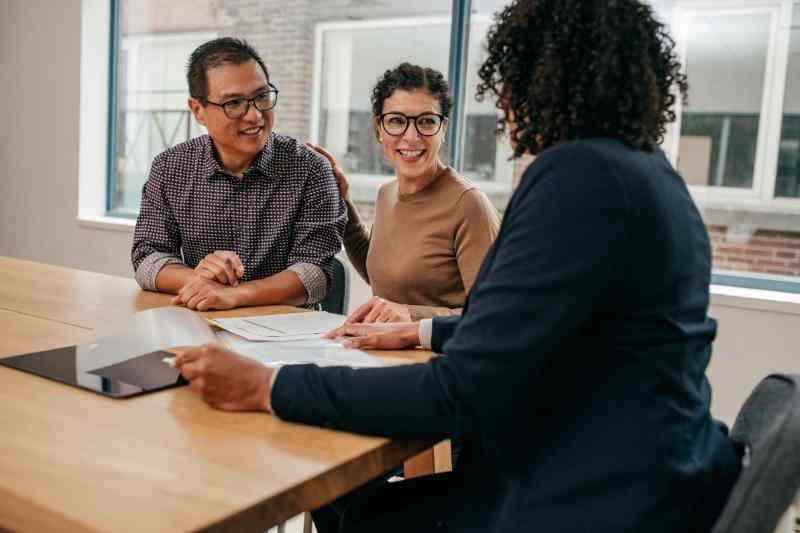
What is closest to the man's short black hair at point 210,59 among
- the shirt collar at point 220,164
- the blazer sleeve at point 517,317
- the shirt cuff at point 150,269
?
the shirt collar at point 220,164

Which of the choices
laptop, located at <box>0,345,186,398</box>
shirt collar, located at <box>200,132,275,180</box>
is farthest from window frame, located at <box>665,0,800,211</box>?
laptop, located at <box>0,345,186,398</box>

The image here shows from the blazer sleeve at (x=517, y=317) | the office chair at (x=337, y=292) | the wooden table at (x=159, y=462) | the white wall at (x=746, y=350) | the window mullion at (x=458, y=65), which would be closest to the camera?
the wooden table at (x=159, y=462)

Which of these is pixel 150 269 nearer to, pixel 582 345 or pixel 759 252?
pixel 582 345

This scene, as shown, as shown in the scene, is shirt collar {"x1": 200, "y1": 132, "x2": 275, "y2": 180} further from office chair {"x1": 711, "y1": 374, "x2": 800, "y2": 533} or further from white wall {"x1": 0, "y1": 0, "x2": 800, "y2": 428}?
white wall {"x1": 0, "y1": 0, "x2": 800, "y2": 428}

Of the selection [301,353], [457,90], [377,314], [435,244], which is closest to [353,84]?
[457,90]

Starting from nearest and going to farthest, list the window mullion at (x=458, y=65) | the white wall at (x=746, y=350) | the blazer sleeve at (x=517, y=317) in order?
the blazer sleeve at (x=517, y=317)
the white wall at (x=746, y=350)
the window mullion at (x=458, y=65)

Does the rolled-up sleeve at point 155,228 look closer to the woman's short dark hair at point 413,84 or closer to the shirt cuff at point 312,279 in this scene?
the shirt cuff at point 312,279

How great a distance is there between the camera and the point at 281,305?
6.01 feet

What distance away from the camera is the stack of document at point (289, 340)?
123 centimetres

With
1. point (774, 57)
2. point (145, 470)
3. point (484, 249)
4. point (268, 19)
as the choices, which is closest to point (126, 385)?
point (145, 470)

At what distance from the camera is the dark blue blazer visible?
0.83 meters

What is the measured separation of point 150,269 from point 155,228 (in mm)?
228

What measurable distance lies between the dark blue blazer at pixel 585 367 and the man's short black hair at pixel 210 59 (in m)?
1.43

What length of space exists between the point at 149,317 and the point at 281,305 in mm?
429
